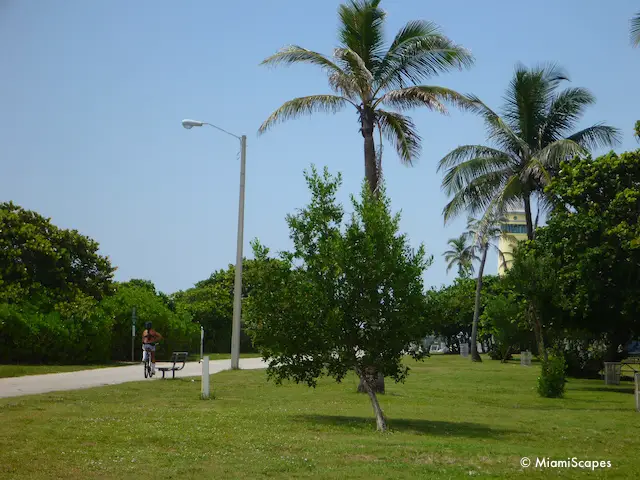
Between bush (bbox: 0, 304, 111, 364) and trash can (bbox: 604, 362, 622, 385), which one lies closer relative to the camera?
bush (bbox: 0, 304, 111, 364)

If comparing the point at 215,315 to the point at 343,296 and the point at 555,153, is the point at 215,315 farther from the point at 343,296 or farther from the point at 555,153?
the point at 343,296

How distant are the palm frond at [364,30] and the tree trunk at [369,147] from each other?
1.42 metres

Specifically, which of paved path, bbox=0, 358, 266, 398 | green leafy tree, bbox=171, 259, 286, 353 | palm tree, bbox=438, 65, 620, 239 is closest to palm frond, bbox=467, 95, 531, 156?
palm tree, bbox=438, 65, 620, 239

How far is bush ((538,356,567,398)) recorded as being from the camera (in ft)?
86.7

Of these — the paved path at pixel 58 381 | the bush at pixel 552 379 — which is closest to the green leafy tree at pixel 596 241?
the bush at pixel 552 379

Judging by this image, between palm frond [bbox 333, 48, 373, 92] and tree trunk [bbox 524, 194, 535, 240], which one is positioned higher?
palm frond [bbox 333, 48, 373, 92]

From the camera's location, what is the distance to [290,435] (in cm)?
1367

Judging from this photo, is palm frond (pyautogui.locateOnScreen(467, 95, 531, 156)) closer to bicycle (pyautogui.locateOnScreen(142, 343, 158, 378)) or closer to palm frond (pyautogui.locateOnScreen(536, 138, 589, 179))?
palm frond (pyautogui.locateOnScreen(536, 138, 589, 179))

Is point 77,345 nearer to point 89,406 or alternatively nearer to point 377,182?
point 377,182

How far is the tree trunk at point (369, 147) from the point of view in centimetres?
2480

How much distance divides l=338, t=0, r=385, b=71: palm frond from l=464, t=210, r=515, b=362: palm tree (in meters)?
11.1

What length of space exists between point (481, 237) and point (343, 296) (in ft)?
65.7

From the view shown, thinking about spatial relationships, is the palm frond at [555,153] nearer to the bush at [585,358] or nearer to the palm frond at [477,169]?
the palm frond at [477,169]

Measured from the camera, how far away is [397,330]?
51.3 feet
